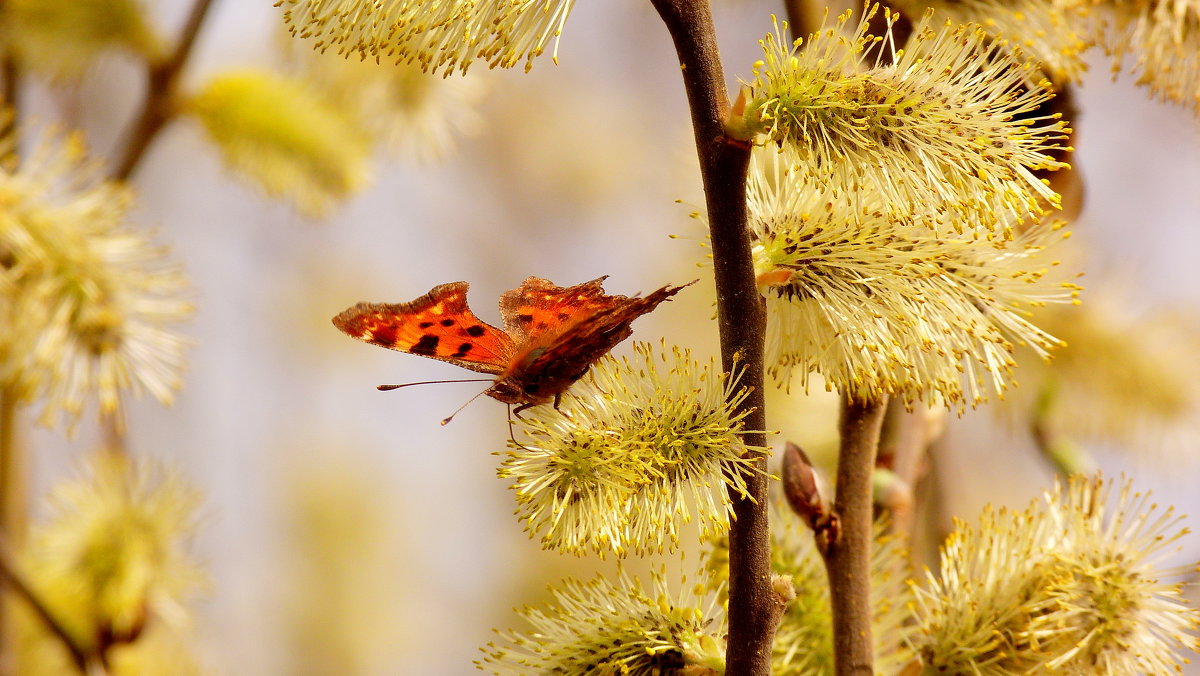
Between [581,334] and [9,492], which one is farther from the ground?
[581,334]

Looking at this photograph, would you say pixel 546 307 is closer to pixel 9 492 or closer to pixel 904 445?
pixel 904 445

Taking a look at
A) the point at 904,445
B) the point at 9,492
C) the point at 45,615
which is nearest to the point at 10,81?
the point at 9,492

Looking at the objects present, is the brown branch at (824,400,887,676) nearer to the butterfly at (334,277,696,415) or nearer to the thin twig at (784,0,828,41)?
the butterfly at (334,277,696,415)

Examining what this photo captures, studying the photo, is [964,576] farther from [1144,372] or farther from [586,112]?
[586,112]

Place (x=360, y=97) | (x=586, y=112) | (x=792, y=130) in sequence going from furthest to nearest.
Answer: (x=586, y=112)
(x=360, y=97)
(x=792, y=130)

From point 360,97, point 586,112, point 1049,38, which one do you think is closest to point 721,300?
point 1049,38

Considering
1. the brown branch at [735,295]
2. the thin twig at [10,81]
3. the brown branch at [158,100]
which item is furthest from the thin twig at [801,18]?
the thin twig at [10,81]

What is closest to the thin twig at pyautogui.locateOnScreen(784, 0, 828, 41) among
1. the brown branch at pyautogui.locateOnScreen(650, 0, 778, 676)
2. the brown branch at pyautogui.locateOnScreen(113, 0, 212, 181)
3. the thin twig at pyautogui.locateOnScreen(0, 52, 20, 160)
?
the brown branch at pyautogui.locateOnScreen(650, 0, 778, 676)

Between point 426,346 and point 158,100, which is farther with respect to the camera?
point 158,100
